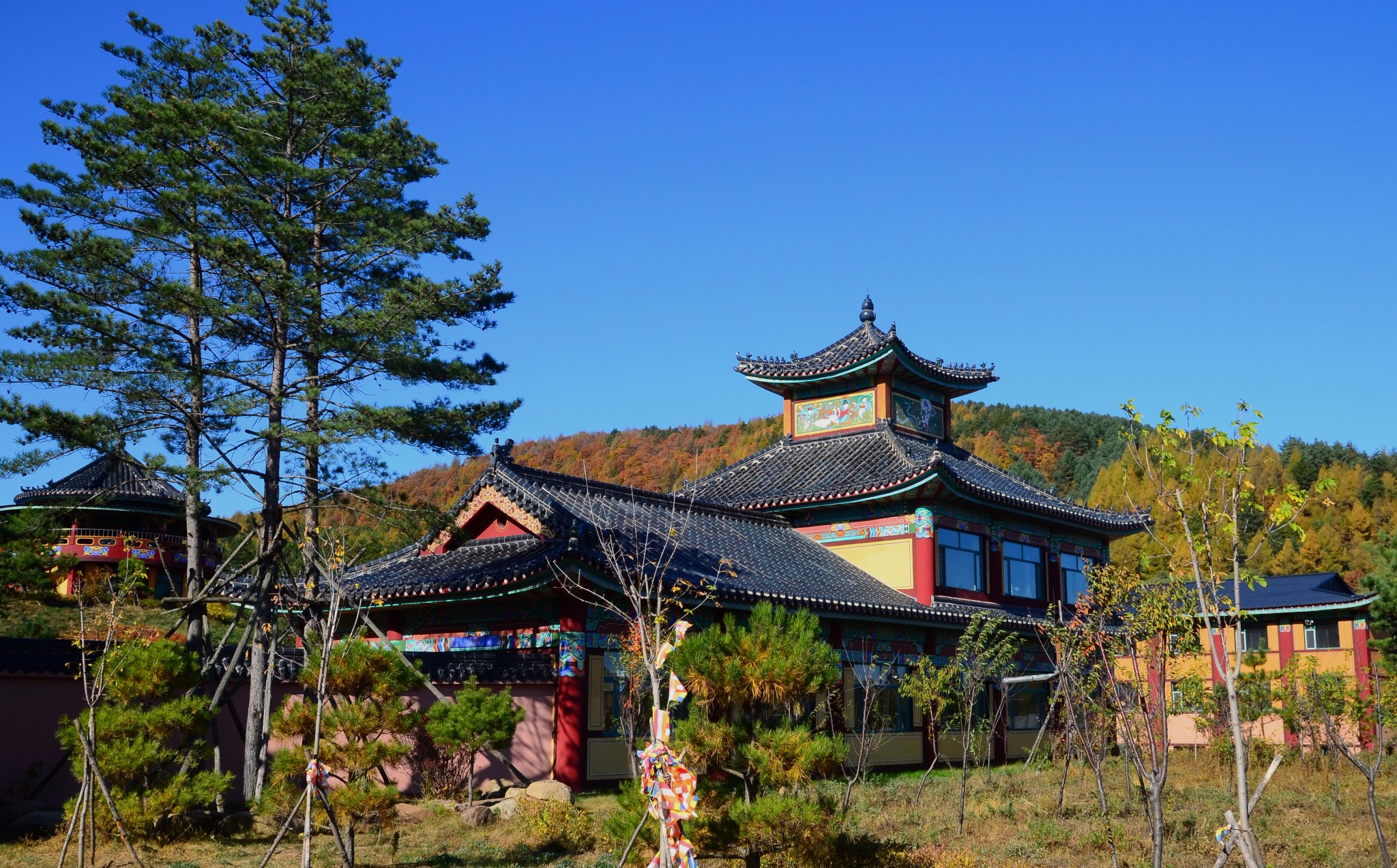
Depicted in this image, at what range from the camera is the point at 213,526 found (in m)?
42.0

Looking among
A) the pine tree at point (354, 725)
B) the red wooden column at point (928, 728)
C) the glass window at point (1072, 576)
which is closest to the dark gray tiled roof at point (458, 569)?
the pine tree at point (354, 725)

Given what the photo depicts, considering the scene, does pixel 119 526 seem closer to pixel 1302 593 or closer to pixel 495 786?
pixel 495 786

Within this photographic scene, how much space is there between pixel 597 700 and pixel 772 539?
23.9ft

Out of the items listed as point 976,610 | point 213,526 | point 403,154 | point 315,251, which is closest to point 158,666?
point 315,251

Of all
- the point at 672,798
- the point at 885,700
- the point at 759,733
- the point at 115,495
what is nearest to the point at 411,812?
the point at 759,733

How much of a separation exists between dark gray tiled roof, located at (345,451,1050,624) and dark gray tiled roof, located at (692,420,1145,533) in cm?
124

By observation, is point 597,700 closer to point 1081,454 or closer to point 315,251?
point 315,251

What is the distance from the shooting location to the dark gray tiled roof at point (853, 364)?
90.0ft

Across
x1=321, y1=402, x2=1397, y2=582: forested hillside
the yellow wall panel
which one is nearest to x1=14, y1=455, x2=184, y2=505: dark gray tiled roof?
x1=321, y1=402, x2=1397, y2=582: forested hillside

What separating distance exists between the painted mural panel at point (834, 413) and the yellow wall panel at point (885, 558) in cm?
394

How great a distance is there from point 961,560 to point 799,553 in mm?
3482

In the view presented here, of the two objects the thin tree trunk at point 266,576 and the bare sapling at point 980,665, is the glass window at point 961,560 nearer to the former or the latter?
the bare sapling at point 980,665

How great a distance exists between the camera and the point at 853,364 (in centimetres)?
2700

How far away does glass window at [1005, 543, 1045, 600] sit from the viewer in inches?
1016
